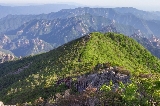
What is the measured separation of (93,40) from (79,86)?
229 feet

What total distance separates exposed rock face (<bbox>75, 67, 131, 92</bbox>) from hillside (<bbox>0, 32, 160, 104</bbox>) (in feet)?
10.0

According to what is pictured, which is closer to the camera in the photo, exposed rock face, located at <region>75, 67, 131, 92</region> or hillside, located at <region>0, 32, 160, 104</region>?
exposed rock face, located at <region>75, 67, 131, 92</region>

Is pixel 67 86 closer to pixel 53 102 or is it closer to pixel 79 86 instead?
pixel 79 86

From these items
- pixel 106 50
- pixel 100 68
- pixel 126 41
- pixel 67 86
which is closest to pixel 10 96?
pixel 67 86

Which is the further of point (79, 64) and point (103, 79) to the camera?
point (79, 64)

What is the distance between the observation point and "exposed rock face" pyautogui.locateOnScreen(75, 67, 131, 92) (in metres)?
74.5

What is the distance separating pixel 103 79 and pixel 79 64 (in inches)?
1378

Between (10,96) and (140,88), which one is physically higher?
(140,88)

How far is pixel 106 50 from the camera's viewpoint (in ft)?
449

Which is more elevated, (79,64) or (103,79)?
A: (103,79)

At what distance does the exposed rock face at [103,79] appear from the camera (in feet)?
244

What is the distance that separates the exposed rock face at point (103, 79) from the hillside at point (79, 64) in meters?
3.05

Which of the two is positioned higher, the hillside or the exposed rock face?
the exposed rock face

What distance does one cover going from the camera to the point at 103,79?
7788cm
